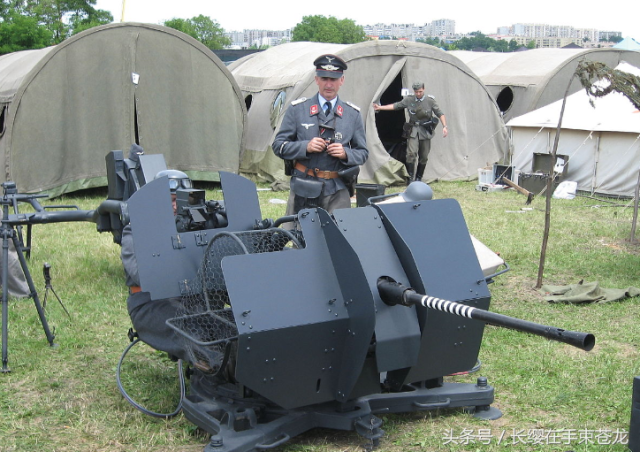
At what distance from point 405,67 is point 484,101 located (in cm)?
217

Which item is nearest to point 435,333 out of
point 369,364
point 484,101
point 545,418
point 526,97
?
point 369,364

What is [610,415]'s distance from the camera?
14.4 ft

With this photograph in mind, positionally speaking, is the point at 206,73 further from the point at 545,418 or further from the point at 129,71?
the point at 545,418

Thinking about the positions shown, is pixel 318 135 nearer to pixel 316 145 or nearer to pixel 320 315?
pixel 316 145

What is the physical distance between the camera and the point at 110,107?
42.3 feet

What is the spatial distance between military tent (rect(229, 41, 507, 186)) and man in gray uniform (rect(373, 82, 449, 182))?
1.43ft

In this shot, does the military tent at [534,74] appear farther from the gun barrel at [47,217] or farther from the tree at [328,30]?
the tree at [328,30]

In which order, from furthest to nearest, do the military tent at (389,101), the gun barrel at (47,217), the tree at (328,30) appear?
the tree at (328,30)
the military tent at (389,101)
the gun barrel at (47,217)

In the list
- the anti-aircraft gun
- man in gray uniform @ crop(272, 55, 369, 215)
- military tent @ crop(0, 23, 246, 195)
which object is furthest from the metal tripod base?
military tent @ crop(0, 23, 246, 195)

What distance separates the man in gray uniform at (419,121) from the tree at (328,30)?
3238 inches

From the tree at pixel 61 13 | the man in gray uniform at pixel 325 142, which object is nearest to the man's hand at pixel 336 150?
the man in gray uniform at pixel 325 142

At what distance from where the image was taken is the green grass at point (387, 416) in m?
4.15

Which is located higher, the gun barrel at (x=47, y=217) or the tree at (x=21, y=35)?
the tree at (x=21, y=35)

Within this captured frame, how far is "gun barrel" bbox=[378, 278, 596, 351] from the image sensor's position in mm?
2881
